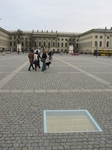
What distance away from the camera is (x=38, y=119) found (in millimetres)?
4863

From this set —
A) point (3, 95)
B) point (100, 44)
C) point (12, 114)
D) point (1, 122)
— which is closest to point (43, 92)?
point (3, 95)

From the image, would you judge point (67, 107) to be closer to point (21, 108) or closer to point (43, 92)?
point (21, 108)

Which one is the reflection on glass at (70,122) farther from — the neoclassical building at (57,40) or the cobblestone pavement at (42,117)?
the neoclassical building at (57,40)

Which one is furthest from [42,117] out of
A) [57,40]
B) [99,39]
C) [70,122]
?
[57,40]

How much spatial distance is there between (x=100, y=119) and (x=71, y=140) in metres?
1.48

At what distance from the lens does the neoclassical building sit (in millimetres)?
106125

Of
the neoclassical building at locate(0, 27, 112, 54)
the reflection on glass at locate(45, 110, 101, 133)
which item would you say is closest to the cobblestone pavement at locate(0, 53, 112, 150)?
the reflection on glass at locate(45, 110, 101, 133)

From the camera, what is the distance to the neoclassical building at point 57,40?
106m

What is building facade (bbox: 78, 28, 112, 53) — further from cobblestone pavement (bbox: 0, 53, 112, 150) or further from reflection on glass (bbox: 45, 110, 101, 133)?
reflection on glass (bbox: 45, 110, 101, 133)

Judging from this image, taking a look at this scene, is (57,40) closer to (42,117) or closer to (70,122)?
(42,117)

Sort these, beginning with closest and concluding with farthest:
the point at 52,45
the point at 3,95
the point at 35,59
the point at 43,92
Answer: the point at 3,95 < the point at 43,92 < the point at 35,59 < the point at 52,45

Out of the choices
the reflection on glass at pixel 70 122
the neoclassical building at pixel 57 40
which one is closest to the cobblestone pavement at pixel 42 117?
the reflection on glass at pixel 70 122

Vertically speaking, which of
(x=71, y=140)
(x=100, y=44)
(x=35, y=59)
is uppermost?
(x=100, y=44)

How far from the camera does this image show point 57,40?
5236 inches
